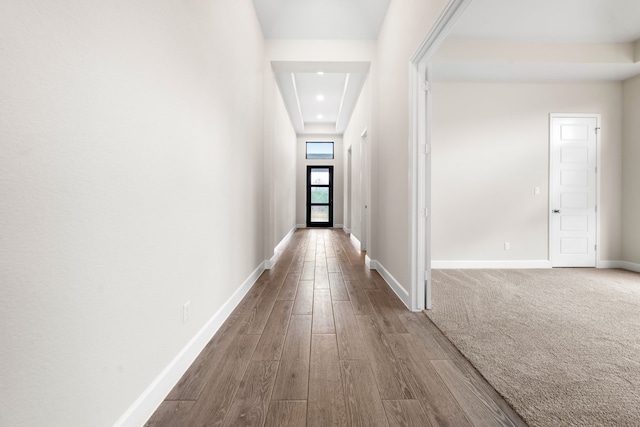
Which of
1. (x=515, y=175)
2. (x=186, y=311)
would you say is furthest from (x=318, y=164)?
(x=186, y=311)

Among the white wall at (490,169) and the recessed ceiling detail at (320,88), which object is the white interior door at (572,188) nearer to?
the white wall at (490,169)

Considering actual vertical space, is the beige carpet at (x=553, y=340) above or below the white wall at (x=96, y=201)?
below

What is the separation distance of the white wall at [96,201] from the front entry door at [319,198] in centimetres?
811

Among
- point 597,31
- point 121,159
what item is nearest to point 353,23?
point 597,31

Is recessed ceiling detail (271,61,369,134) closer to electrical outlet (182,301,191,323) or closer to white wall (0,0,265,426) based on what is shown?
white wall (0,0,265,426)

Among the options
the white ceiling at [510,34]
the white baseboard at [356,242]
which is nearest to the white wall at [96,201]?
the white ceiling at [510,34]

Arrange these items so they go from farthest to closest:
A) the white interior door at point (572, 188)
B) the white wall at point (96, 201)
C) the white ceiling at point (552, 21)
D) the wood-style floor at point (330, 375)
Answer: the white interior door at point (572, 188), the white ceiling at point (552, 21), the wood-style floor at point (330, 375), the white wall at point (96, 201)

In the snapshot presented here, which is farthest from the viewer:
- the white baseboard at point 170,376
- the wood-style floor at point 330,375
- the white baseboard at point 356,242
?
the white baseboard at point 356,242

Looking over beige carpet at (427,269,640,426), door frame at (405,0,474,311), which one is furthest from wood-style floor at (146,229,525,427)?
door frame at (405,0,474,311)

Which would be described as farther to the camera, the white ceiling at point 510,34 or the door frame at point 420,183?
the white ceiling at point 510,34

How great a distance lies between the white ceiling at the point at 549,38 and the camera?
325cm

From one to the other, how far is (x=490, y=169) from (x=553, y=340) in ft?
9.80

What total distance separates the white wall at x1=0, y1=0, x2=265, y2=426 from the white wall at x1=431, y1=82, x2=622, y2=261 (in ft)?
12.0

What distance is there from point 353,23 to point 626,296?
452 centimetres
